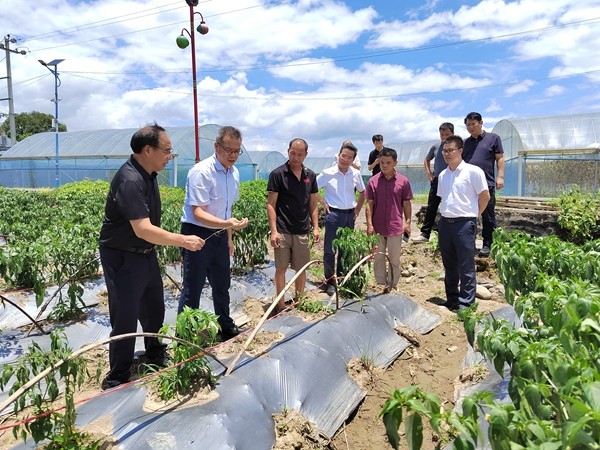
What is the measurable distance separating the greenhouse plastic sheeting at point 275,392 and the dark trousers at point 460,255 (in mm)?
844

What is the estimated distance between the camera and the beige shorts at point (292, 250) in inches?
172

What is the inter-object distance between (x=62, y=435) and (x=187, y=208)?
1826 millimetres

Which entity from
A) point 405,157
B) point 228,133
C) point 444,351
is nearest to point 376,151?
point 444,351

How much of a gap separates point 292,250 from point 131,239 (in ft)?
6.07

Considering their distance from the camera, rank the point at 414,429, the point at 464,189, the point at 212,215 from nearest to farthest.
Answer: the point at 414,429
the point at 212,215
the point at 464,189

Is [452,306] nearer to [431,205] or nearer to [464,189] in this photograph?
[464,189]

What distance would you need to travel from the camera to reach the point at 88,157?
2247 centimetres

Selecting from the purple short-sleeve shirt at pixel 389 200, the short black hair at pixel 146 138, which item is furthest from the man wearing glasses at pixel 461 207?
the short black hair at pixel 146 138

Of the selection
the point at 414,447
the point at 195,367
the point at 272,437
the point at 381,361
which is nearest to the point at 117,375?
the point at 195,367

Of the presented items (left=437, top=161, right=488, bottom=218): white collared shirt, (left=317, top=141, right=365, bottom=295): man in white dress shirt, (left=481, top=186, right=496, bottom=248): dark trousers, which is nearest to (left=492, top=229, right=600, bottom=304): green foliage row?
(left=437, top=161, right=488, bottom=218): white collared shirt

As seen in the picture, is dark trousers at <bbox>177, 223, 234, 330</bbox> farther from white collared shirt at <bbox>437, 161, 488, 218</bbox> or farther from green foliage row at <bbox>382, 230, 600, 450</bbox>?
white collared shirt at <bbox>437, 161, 488, 218</bbox>

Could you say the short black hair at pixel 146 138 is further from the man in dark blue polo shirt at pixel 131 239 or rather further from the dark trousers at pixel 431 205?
the dark trousers at pixel 431 205

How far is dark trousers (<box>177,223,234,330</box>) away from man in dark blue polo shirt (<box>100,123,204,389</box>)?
448mm

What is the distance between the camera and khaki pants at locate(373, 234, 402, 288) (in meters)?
4.86
